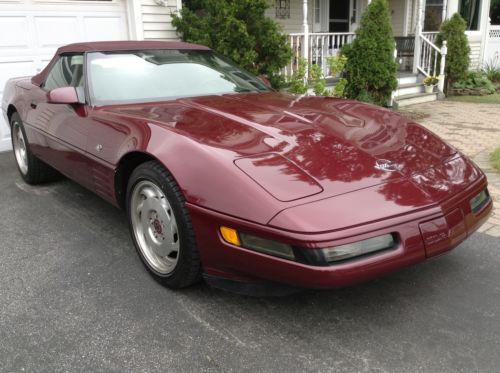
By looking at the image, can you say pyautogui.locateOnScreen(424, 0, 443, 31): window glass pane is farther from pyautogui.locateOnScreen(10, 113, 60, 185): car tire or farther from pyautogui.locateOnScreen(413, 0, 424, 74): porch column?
pyautogui.locateOnScreen(10, 113, 60, 185): car tire

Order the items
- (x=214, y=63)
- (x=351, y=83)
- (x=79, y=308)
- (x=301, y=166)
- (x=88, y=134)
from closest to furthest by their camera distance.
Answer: (x=301, y=166)
(x=79, y=308)
(x=88, y=134)
(x=214, y=63)
(x=351, y=83)

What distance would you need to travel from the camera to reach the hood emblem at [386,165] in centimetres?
244

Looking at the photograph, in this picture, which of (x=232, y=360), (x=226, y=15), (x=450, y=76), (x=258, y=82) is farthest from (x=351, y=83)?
(x=232, y=360)

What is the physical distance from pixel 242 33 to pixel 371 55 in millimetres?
3231

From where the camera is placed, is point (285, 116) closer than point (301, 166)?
No

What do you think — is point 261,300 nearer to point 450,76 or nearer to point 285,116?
point 285,116

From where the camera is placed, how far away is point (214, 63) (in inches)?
162

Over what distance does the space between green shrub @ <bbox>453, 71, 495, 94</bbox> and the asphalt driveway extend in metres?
10.3

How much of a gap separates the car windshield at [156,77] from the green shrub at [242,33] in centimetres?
291

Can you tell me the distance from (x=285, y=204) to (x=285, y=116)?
3.43ft

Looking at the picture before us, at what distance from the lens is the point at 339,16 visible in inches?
548

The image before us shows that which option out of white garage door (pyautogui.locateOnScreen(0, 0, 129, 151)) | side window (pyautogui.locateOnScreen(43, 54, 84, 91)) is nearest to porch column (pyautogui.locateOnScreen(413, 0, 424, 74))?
white garage door (pyautogui.locateOnScreen(0, 0, 129, 151))

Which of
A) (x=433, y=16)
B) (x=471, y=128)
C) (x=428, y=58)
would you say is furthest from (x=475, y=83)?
(x=471, y=128)

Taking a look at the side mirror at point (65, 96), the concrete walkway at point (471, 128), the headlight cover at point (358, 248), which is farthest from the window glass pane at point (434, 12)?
the headlight cover at point (358, 248)
